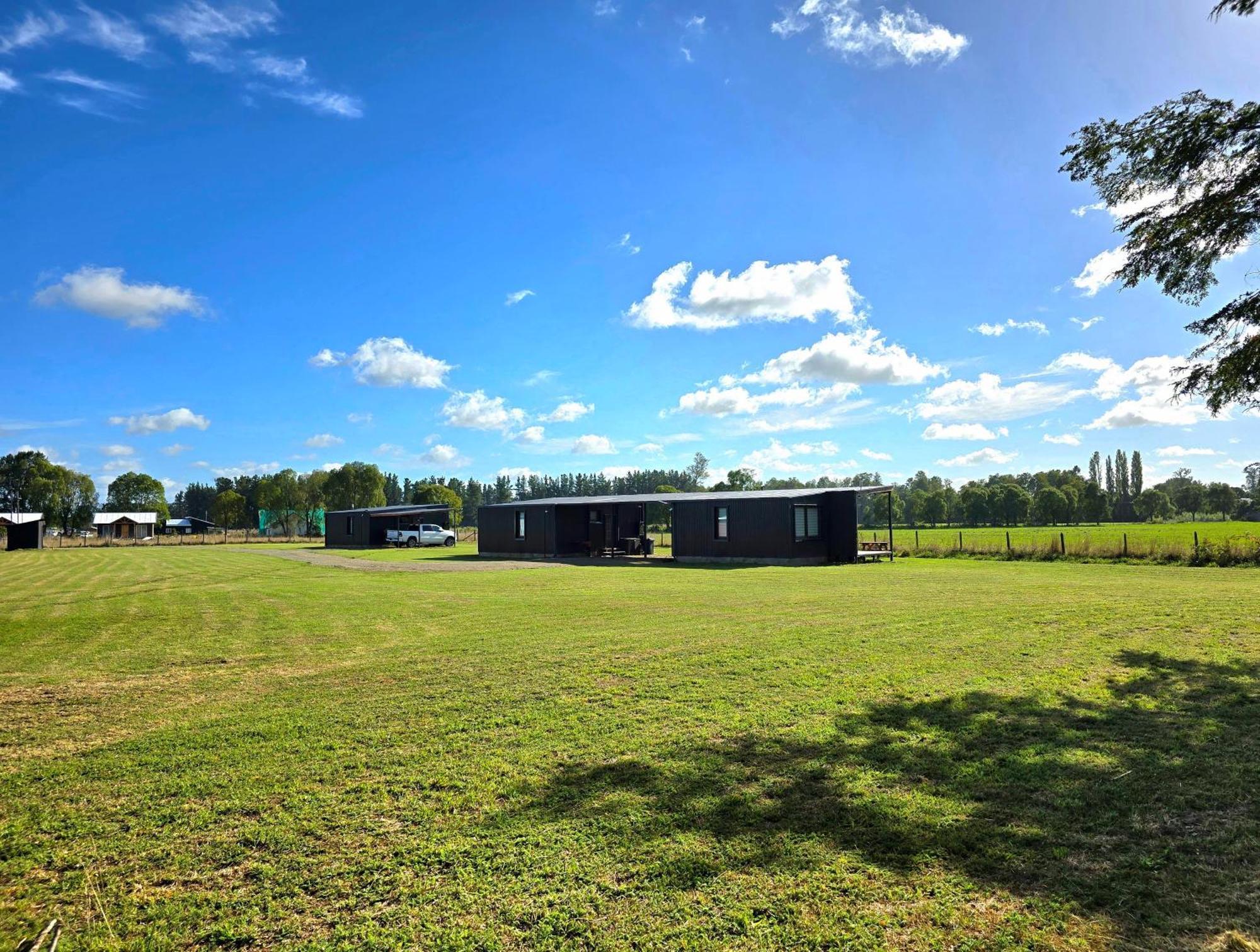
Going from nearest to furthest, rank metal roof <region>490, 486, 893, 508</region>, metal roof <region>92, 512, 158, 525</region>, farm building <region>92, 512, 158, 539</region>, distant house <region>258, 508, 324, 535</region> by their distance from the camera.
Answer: metal roof <region>490, 486, 893, 508</region>
distant house <region>258, 508, 324, 535</region>
metal roof <region>92, 512, 158, 525</region>
farm building <region>92, 512, 158, 539</region>

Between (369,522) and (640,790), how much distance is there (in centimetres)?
4391

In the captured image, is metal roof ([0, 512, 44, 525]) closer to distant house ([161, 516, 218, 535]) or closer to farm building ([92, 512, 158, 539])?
farm building ([92, 512, 158, 539])

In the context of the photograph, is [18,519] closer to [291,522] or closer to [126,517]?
[291,522]

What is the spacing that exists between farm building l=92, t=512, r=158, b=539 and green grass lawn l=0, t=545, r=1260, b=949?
292 feet

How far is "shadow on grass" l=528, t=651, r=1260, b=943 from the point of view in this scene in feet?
9.26

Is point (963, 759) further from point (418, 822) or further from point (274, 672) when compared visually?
point (274, 672)

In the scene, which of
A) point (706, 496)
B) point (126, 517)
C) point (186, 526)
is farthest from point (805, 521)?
point (186, 526)

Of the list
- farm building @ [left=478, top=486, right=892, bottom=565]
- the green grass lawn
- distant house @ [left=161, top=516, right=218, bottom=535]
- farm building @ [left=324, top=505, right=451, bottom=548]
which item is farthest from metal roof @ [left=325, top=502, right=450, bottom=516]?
distant house @ [left=161, top=516, right=218, bottom=535]

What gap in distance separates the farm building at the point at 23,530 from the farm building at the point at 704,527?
38.1m

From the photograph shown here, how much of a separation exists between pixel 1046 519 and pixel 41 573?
98.0 m

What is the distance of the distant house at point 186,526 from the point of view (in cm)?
9750

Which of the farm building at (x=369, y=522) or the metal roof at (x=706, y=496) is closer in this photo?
the metal roof at (x=706, y=496)

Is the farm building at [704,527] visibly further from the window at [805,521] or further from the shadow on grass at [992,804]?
the shadow on grass at [992,804]

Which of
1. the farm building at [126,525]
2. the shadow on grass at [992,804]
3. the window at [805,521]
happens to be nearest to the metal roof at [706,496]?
the window at [805,521]
